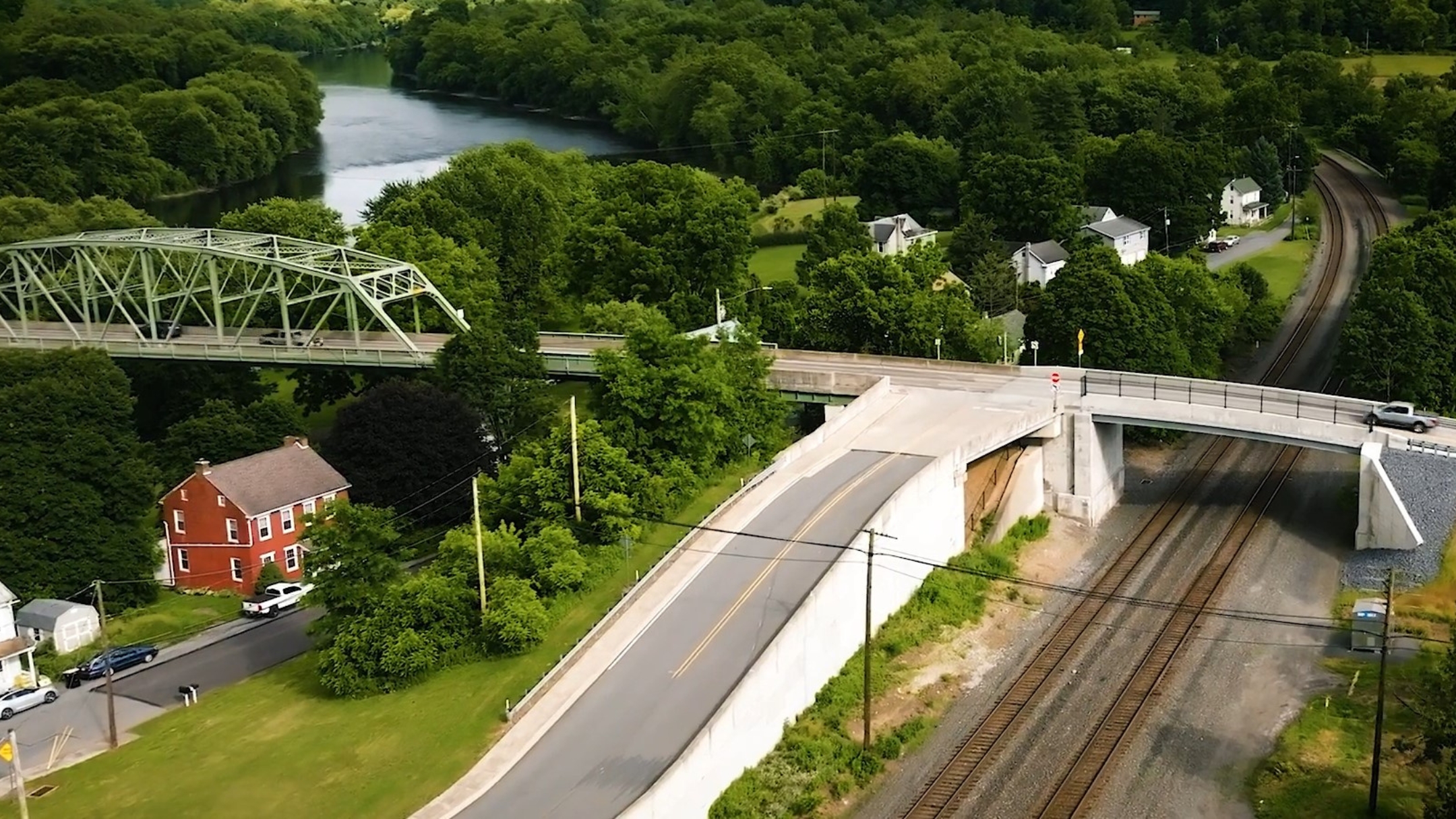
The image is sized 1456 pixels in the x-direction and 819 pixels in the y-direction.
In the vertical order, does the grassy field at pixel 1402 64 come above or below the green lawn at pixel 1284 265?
above

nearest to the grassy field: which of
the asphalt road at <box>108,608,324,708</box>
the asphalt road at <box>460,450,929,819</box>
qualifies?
the asphalt road at <box>460,450,929,819</box>

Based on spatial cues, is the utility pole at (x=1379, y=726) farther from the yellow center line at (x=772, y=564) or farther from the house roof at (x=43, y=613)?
A: the house roof at (x=43, y=613)

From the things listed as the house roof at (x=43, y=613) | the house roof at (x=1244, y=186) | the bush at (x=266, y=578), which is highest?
the house roof at (x=1244, y=186)

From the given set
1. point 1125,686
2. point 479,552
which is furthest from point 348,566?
point 1125,686

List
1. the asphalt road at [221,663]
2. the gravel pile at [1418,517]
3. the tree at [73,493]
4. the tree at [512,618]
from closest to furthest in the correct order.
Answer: the tree at [512,618]
the asphalt road at [221,663]
the gravel pile at [1418,517]
the tree at [73,493]

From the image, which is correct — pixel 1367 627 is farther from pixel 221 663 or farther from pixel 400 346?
pixel 400 346

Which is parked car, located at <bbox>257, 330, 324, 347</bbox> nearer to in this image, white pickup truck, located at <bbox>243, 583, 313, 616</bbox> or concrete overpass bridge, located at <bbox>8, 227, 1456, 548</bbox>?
concrete overpass bridge, located at <bbox>8, 227, 1456, 548</bbox>

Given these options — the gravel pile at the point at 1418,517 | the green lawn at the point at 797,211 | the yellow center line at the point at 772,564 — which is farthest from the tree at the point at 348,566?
the green lawn at the point at 797,211
